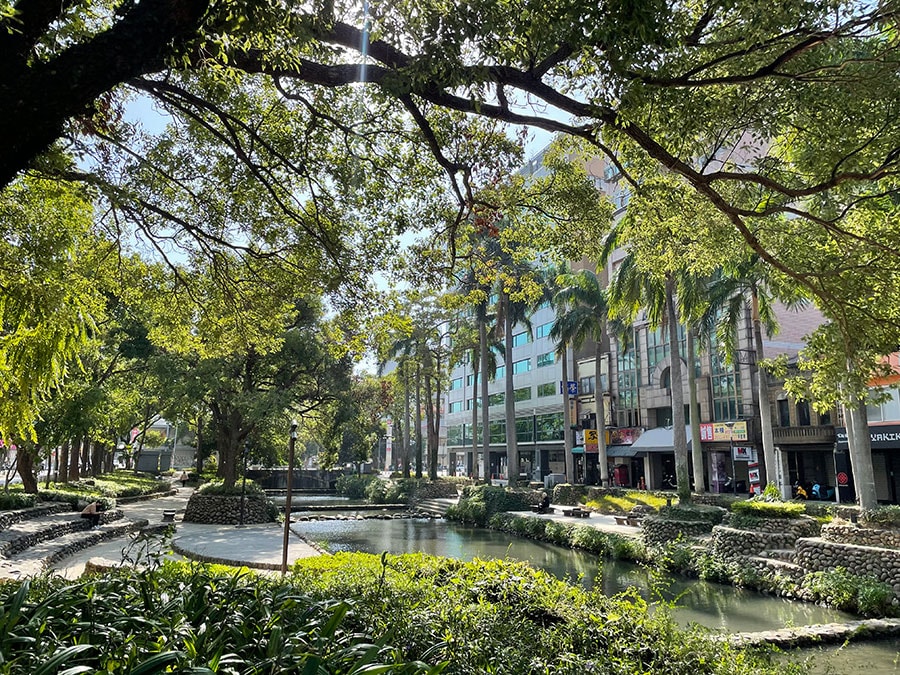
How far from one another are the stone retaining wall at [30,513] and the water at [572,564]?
28.2 ft

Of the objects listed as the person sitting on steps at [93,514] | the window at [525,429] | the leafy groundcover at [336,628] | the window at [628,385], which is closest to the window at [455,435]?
the window at [525,429]

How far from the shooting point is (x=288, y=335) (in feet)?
80.9

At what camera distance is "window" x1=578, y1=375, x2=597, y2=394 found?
4488 cm

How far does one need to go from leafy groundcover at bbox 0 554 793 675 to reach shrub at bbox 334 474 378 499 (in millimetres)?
34058

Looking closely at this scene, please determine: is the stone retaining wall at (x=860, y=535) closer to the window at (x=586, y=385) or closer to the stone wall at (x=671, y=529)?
the stone wall at (x=671, y=529)

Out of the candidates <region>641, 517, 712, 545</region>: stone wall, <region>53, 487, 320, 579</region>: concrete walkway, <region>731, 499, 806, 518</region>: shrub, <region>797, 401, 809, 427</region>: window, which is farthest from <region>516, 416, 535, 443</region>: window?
<region>731, 499, 806, 518</region>: shrub

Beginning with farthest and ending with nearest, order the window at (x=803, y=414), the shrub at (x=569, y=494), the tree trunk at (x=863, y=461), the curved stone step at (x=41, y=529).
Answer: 1. the shrub at (x=569, y=494)
2. the window at (x=803, y=414)
3. the tree trunk at (x=863, y=461)
4. the curved stone step at (x=41, y=529)

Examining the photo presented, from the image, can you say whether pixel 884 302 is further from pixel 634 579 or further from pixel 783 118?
pixel 634 579

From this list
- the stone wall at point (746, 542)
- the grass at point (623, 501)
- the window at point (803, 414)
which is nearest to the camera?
the stone wall at point (746, 542)

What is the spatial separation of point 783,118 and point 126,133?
827 centimetres

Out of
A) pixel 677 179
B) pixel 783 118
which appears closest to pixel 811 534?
pixel 677 179

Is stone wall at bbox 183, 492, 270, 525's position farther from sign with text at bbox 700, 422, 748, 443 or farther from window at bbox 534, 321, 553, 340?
window at bbox 534, 321, 553, 340

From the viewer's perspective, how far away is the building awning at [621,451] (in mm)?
37406

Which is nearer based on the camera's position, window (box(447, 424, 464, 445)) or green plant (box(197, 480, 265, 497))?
green plant (box(197, 480, 265, 497))
